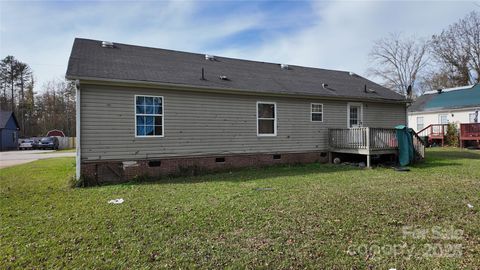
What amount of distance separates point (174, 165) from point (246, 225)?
5879mm

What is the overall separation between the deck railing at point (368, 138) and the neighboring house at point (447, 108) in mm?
14309

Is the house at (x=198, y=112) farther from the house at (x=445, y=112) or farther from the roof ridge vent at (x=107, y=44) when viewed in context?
the house at (x=445, y=112)

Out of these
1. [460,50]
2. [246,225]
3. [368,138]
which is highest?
[460,50]

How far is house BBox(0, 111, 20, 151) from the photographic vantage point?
33353 millimetres

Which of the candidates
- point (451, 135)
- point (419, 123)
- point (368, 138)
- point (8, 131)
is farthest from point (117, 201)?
point (8, 131)

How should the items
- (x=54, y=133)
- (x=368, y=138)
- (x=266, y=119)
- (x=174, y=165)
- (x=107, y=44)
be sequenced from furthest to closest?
(x=54, y=133) < (x=107, y=44) < (x=266, y=119) < (x=368, y=138) < (x=174, y=165)

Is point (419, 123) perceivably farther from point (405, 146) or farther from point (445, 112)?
point (405, 146)

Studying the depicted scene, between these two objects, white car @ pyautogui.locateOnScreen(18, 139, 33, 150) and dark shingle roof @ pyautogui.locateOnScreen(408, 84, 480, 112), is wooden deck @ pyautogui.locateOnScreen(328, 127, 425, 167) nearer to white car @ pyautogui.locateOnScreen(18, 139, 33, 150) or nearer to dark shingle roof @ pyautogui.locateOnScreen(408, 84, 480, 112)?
dark shingle roof @ pyautogui.locateOnScreen(408, 84, 480, 112)

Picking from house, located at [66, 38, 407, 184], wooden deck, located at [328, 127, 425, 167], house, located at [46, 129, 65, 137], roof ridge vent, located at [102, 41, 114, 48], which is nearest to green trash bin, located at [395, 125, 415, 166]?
wooden deck, located at [328, 127, 425, 167]

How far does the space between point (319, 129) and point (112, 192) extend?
346 inches

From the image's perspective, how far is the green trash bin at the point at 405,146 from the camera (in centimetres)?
1137

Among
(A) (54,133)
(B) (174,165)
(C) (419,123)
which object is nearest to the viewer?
(B) (174,165)

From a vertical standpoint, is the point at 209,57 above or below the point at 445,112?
above

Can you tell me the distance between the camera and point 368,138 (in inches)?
436
